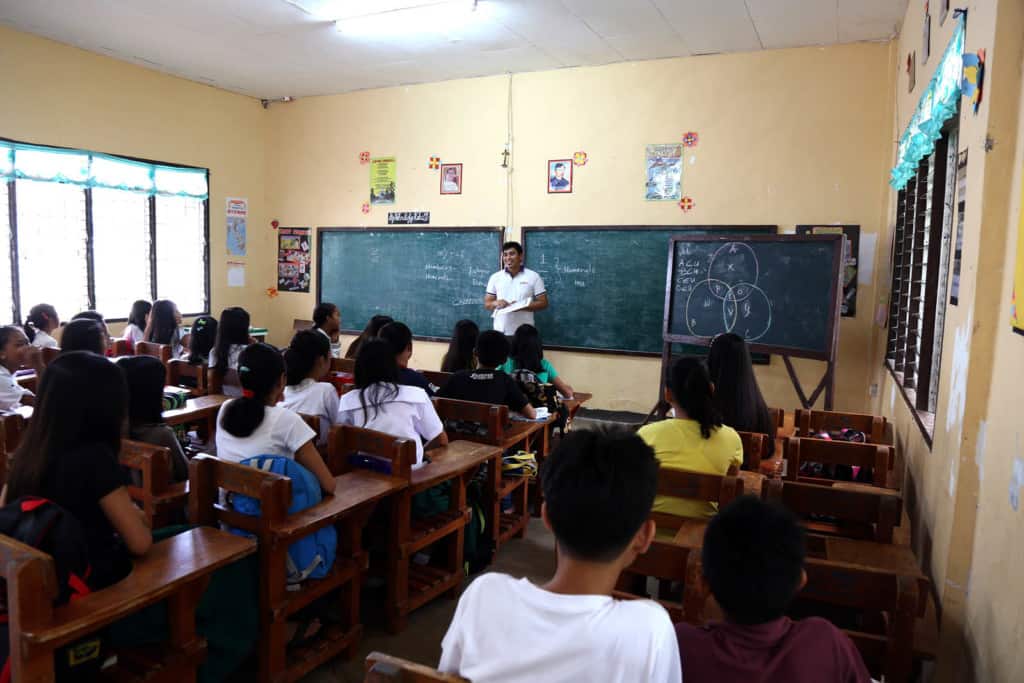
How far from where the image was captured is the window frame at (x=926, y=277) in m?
2.51

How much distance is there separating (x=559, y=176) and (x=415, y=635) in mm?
4084

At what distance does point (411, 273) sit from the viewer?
639 cm

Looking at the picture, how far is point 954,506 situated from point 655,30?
3.81m

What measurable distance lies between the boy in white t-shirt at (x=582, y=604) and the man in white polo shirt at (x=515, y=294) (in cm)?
439

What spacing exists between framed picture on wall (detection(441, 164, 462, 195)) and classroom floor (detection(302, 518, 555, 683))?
12.6 ft

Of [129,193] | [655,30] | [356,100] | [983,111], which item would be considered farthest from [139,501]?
[356,100]

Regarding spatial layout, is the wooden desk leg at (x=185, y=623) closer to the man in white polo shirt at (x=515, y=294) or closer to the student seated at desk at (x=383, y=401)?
the student seated at desk at (x=383, y=401)

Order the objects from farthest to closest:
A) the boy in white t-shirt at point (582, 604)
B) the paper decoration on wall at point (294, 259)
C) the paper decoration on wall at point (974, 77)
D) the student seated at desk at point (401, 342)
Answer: the paper decoration on wall at point (294, 259)
the student seated at desk at point (401, 342)
the paper decoration on wall at point (974, 77)
the boy in white t-shirt at point (582, 604)

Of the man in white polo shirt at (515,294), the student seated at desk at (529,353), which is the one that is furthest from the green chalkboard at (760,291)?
the student seated at desk at (529,353)

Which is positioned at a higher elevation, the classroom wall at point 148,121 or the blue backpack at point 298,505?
the classroom wall at point 148,121

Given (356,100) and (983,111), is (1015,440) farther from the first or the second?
(356,100)

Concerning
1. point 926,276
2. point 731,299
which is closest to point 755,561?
point 926,276

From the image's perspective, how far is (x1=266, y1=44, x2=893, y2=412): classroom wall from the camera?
471 centimetres

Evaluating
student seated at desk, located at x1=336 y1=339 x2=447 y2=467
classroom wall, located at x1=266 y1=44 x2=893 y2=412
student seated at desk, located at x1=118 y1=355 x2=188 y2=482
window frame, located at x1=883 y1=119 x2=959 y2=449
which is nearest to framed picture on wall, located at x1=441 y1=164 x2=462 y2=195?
classroom wall, located at x1=266 y1=44 x2=893 y2=412
